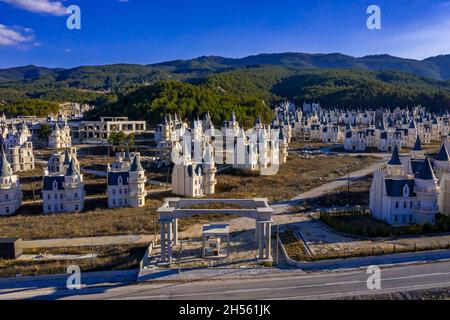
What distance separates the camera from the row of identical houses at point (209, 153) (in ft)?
134

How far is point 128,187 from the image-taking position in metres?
36.9

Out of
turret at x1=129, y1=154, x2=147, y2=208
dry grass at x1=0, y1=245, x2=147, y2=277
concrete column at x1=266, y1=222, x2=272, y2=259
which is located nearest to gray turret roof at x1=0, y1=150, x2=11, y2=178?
turret at x1=129, y1=154, x2=147, y2=208

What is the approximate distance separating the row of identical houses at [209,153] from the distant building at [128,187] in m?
5.07

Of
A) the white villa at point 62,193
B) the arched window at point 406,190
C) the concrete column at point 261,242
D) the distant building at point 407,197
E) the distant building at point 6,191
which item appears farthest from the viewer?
the white villa at point 62,193

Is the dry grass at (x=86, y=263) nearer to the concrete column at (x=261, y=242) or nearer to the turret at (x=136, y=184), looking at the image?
the concrete column at (x=261, y=242)

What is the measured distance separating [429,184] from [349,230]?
697 cm

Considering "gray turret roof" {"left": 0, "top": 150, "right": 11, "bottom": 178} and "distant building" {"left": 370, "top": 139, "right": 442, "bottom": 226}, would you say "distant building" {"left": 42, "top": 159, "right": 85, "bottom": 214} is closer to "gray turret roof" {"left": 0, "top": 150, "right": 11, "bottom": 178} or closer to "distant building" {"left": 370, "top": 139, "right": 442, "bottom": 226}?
"gray turret roof" {"left": 0, "top": 150, "right": 11, "bottom": 178}

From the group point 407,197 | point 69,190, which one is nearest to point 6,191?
point 69,190

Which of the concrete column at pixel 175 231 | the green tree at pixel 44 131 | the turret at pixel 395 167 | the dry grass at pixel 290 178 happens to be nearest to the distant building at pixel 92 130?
the green tree at pixel 44 131

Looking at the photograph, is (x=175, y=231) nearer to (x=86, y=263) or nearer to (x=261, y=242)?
(x=86, y=263)

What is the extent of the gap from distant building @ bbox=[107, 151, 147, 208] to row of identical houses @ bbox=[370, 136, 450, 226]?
65.2 ft

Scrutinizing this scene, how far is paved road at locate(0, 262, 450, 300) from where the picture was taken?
63.4 feet

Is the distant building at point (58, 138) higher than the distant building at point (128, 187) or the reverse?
higher

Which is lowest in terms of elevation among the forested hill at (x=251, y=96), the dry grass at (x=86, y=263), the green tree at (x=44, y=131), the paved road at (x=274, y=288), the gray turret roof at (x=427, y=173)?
the paved road at (x=274, y=288)
